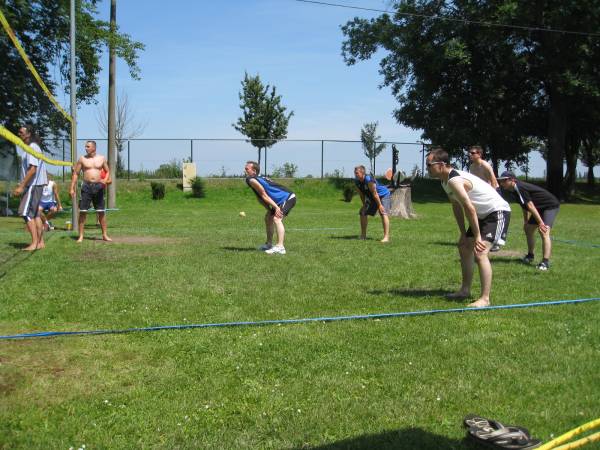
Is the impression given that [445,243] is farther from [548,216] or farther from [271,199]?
[271,199]

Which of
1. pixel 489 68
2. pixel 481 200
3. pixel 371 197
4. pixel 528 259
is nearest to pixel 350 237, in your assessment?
pixel 371 197

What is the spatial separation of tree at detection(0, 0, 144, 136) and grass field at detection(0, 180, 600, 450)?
260cm

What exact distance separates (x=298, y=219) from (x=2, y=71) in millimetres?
10669

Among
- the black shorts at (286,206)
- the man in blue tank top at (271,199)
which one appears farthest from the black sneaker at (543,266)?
the black shorts at (286,206)

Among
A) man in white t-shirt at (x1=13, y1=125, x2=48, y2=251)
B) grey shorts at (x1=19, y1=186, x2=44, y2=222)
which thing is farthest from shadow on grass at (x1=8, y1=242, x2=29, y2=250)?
grey shorts at (x1=19, y1=186, x2=44, y2=222)

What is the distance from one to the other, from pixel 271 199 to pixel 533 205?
13.7 ft

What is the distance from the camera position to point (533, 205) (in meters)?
9.35

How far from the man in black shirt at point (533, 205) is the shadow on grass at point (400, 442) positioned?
6.48 meters

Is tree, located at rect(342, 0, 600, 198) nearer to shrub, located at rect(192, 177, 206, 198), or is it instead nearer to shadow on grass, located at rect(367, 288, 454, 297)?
shrub, located at rect(192, 177, 206, 198)

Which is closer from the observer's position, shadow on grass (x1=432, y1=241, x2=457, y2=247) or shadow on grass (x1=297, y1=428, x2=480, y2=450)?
shadow on grass (x1=297, y1=428, x2=480, y2=450)

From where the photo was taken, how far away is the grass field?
11.0 ft

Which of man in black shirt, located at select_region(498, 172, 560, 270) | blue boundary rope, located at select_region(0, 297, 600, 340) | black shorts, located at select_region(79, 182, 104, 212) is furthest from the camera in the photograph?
black shorts, located at select_region(79, 182, 104, 212)

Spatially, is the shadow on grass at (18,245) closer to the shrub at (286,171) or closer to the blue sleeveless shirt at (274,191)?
the blue sleeveless shirt at (274,191)

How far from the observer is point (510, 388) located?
12.9 feet
